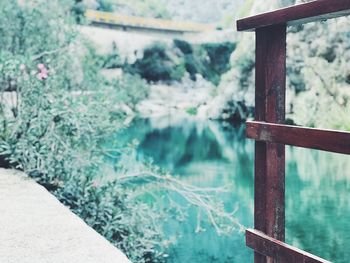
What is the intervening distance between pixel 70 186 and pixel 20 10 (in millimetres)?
5919

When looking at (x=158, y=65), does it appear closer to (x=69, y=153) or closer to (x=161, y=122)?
(x=161, y=122)

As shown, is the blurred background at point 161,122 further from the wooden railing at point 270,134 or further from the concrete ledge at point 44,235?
the concrete ledge at point 44,235

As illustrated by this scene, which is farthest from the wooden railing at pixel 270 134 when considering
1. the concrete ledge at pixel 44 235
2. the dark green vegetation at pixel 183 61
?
Answer: the dark green vegetation at pixel 183 61

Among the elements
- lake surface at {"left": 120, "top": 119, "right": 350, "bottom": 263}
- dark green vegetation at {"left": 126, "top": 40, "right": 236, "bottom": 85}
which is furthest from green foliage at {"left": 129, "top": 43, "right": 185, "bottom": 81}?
lake surface at {"left": 120, "top": 119, "right": 350, "bottom": 263}

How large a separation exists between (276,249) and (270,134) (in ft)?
1.07

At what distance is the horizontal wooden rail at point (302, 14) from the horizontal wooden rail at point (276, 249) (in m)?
0.61

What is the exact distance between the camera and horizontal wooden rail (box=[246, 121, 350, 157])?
1.23 m

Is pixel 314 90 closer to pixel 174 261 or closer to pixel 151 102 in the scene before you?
pixel 174 261

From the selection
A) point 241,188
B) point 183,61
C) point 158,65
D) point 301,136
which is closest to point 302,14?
point 301,136

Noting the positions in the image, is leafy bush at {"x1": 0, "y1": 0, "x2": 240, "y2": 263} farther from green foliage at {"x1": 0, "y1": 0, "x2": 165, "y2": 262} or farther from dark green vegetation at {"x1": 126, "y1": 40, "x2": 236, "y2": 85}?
dark green vegetation at {"x1": 126, "y1": 40, "x2": 236, "y2": 85}

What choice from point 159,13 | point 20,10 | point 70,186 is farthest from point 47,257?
point 159,13

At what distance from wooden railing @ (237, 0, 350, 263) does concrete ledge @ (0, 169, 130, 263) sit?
0.62 meters

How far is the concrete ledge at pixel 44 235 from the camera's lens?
6.46 ft

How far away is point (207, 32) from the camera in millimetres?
21906
